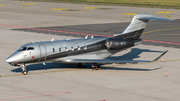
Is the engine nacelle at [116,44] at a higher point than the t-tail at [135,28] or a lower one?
lower

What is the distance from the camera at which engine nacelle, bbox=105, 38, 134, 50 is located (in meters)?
32.6

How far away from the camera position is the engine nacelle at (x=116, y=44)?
32.6 meters

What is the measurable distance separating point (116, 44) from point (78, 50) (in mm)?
3820

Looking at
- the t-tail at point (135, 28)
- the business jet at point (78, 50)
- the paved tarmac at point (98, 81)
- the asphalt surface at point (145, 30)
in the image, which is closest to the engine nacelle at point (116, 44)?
the business jet at point (78, 50)

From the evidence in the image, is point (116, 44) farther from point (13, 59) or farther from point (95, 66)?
point (13, 59)

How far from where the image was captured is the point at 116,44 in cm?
3278

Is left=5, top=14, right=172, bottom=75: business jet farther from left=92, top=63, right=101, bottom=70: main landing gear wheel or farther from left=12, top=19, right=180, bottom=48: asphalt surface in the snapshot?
left=12, top=19, right=180, bottom=48: asphalt surface

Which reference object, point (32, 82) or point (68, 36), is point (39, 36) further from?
point (32, 82)

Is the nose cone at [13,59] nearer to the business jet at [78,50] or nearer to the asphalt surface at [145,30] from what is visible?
the business jet at [78,50]

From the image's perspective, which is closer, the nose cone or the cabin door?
the nose cone

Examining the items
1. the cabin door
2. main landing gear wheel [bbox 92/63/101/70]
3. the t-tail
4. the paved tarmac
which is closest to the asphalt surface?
the paved tarmac

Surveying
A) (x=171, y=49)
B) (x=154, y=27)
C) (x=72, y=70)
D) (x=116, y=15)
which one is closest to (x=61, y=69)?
(x=72, y=70)

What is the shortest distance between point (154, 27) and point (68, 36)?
2043 cm

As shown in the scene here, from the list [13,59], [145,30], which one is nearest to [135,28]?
[13,59]
